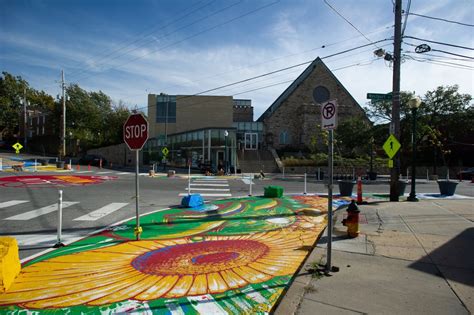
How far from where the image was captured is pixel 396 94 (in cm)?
1273

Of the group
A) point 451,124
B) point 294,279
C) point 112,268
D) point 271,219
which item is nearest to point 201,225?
point 271,219

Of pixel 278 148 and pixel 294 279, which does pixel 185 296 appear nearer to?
pixel 294 279

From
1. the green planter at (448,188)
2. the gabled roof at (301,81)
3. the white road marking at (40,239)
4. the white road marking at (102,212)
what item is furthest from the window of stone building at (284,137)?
the white road marking at (40,239)

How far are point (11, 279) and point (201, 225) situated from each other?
4.49 metres

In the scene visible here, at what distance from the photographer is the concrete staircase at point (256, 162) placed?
37125mm

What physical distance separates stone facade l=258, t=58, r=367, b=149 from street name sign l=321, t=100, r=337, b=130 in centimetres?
3970

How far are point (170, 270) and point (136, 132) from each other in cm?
306

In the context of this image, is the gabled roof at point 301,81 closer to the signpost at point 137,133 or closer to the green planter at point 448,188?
the green planter at point 448,188

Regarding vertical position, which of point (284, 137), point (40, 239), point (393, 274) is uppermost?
point (284, 137)

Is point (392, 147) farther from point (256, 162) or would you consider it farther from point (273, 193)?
point (256, 162)

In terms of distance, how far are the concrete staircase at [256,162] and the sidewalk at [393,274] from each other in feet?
96.2

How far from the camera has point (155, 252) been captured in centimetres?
588

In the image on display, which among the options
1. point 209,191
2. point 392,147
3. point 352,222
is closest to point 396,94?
point 392,147

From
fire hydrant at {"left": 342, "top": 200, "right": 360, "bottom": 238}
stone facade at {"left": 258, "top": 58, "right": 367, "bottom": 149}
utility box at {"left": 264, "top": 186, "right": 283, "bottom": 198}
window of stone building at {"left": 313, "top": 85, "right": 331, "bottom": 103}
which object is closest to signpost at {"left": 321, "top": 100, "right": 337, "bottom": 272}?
fire hydrant at {"left": 342, "top": 200, "right": 360, "bottom": 238}
